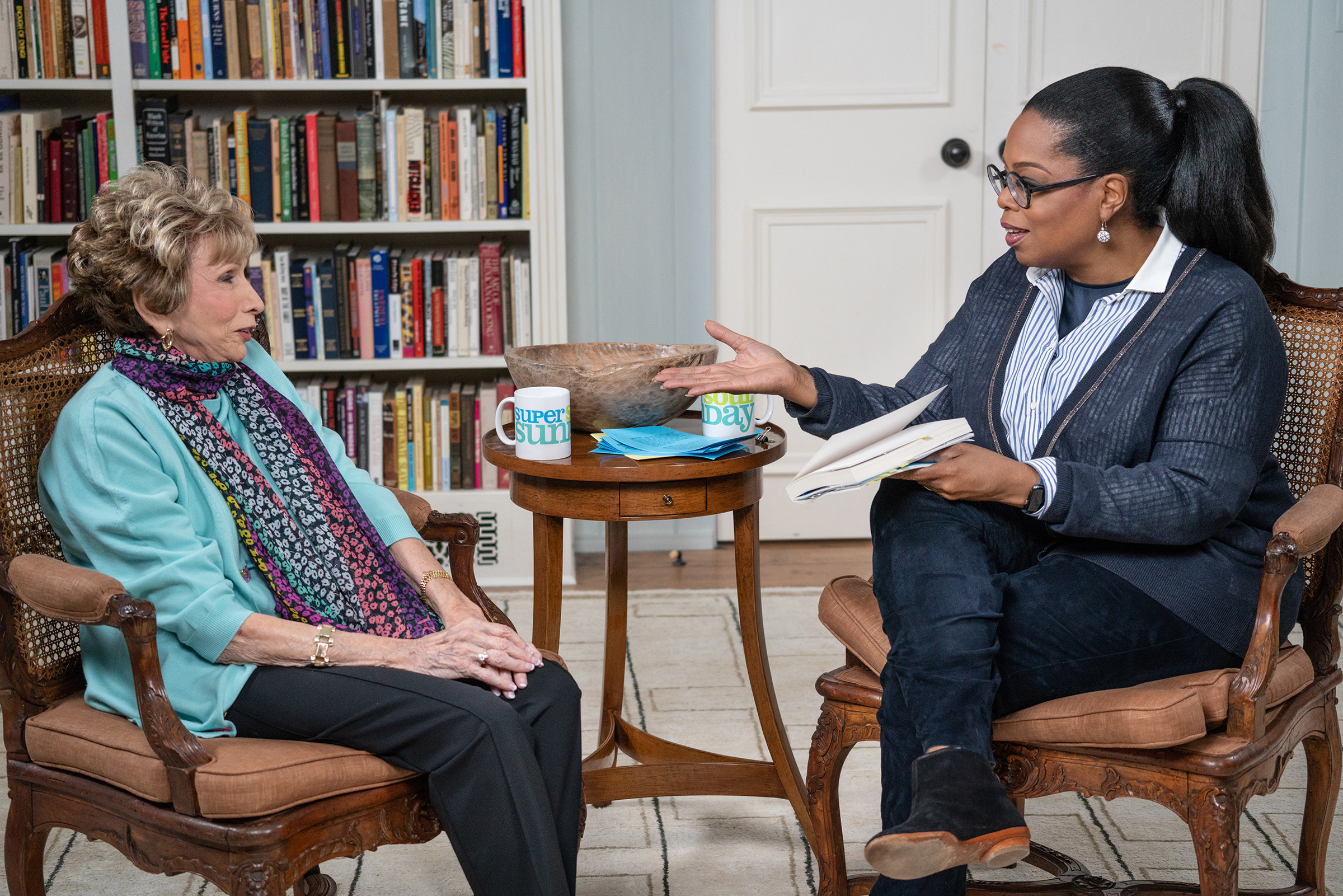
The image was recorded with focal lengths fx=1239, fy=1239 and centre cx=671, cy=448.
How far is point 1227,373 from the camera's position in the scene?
1532 millimetres

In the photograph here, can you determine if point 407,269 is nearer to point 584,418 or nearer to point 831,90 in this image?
point 831,90

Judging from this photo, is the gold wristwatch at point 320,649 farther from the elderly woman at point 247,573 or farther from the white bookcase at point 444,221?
the white bookcase at point 444,221

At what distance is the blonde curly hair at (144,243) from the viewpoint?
4.96 feet

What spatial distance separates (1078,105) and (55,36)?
2.51 m

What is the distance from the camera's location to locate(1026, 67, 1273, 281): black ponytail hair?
62.5 inches

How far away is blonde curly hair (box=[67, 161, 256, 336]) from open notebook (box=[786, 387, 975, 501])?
31.2 inches

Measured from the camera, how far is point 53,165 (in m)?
3.04

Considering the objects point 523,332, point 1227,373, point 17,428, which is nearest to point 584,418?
point 17,428

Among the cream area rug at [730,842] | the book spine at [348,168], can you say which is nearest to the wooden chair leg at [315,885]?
the cream area rug at [730,842]

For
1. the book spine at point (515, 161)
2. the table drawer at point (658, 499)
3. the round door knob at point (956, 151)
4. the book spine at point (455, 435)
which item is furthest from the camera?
the round door knob at point (956, 151)

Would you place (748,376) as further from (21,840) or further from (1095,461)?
(21,840)

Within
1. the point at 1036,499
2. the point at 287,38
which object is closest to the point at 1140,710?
the point at 1036,499

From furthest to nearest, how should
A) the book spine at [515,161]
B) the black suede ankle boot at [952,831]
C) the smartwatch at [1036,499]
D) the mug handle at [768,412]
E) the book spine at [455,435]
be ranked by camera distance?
1. the book spine at [455,435]
2. the book spine at [515,161]
3. the mug handle at [768,412]
4. the smartwatch at [1036,499]
5. the black suede ankle boot at [952,831]

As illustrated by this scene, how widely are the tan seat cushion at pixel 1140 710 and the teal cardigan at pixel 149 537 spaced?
2.65 feet
